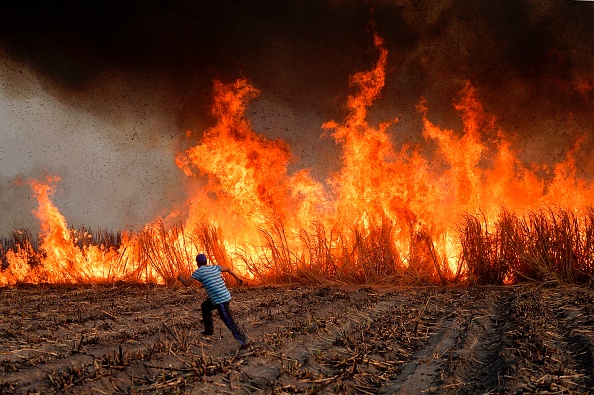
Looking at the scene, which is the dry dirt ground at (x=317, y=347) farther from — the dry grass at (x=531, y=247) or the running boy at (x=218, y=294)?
the dry grass at (x=531, y=247)

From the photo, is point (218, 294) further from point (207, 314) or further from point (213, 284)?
point (207, 314)

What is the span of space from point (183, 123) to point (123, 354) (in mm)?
10656

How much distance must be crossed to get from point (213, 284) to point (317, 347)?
1.18 meters

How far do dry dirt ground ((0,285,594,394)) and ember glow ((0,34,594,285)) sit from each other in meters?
2.51

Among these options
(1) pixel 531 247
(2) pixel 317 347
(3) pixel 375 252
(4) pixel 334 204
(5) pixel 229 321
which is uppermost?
(4) pixel 334 204

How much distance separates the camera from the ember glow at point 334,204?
1214cm

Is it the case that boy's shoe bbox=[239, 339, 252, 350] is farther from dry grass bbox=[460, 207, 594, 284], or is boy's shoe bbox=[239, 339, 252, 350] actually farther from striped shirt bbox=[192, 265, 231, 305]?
dry grass bbox=[460, 207, 594, 284]

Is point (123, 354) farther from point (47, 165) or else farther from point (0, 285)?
point (47, 165)

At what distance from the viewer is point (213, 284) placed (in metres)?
5.82

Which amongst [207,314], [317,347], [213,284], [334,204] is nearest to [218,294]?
[213,284]

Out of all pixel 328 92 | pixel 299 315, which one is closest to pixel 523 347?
pixel 299 315

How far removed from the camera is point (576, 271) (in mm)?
10289

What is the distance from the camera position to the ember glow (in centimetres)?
1214

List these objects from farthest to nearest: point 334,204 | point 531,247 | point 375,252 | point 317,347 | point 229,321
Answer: point 334,204 < point 375,252 < point 531,247 < point 317,347 < point 229,321
